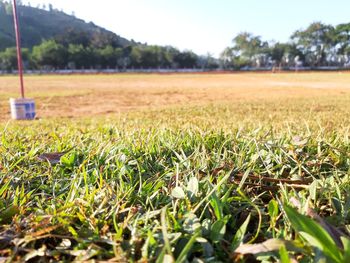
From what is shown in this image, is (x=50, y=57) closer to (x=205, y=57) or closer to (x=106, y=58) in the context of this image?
(x=106, y=58)

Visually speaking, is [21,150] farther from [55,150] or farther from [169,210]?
[169,210]

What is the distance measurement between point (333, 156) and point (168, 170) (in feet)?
1.54

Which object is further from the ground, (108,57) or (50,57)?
(50,57)

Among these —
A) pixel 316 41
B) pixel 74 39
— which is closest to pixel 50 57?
pixel 74 39

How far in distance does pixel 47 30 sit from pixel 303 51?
88421mm

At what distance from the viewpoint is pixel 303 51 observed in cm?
8294

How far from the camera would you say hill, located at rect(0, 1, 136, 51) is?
303 feet

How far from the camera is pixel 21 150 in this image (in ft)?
3.69

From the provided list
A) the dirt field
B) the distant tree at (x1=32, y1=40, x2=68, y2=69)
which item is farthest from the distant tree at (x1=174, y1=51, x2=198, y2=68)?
the dirt field

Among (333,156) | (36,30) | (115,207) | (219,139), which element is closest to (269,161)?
(333,156)

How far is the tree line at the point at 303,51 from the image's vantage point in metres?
79.6

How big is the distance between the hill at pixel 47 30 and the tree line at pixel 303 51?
35723mm

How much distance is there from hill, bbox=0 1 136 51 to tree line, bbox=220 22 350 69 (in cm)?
3572

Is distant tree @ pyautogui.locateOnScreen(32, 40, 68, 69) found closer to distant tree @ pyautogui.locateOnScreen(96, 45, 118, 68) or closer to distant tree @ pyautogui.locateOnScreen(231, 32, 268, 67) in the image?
distant tree @ pyautogui.locateOnScreen(96, 45, 118, 68)
